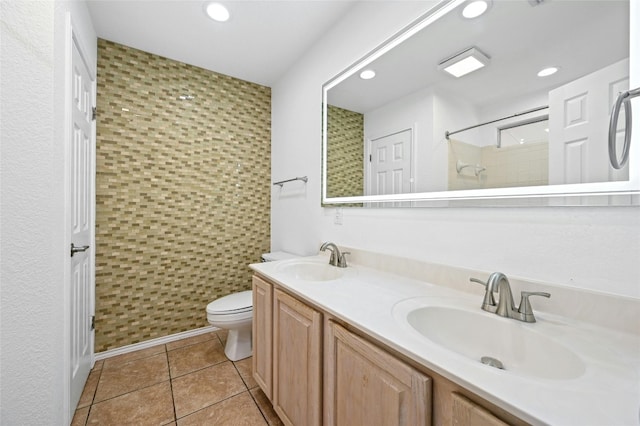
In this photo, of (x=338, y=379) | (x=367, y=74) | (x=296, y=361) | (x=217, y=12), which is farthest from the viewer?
(x=217, y=12)

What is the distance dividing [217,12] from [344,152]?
127 centimetres

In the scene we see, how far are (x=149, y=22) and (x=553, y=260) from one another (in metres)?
2.67

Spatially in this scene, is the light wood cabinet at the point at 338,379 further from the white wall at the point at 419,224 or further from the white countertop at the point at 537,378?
the white wall at the point at 419,224

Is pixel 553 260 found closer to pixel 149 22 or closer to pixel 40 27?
pixel 40 27

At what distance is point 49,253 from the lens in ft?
3.24

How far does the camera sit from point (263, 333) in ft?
4.65

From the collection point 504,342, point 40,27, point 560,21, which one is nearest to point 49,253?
point 40,27

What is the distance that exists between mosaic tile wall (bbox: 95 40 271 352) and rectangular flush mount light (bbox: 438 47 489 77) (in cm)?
193

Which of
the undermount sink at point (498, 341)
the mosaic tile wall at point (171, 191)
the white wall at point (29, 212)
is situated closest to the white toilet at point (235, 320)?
the mosaic tile wall at point (171, 191)

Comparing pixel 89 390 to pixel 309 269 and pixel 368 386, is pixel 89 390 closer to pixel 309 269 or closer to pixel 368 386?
pixel 309 269

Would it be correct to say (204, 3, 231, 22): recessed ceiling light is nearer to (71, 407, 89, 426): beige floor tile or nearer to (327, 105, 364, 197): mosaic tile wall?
(327, 105, 364, 197): mosaic tile wall

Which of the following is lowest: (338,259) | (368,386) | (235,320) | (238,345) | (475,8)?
(238,345)

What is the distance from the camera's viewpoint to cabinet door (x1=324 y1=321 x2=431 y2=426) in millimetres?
633

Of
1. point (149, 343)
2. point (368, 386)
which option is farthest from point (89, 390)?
point (368, 386)
